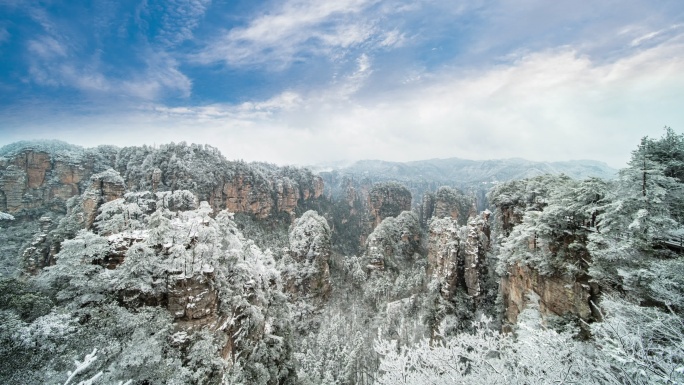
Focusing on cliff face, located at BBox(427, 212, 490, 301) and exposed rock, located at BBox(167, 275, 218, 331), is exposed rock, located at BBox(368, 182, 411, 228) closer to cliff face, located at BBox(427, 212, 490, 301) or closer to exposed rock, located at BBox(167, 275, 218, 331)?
cliff face, located at BBox(427, 212, 490, 301)

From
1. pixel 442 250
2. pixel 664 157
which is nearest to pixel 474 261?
pixel 442 250

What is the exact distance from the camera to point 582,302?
1745cm

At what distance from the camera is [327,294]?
189 feet

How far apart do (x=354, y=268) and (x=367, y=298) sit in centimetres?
773

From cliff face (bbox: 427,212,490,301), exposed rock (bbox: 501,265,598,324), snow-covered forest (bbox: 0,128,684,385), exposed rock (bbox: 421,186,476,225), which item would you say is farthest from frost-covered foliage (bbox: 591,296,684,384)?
exposed rock (bbox: 421,186,476,225)

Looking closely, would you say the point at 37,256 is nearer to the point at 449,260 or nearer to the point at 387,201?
the point at 449,260

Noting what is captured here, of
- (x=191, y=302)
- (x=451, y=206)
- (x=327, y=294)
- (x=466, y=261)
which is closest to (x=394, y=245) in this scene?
(x=327, y=294)

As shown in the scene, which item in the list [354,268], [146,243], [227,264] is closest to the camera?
[146,243]

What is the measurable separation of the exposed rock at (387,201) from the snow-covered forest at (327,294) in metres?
42.8

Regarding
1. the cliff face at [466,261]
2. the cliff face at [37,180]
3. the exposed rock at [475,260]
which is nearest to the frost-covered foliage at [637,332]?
the exposed rock at [475,260]

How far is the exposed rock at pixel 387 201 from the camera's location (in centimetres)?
9862

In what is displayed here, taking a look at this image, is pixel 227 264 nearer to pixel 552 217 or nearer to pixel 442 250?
pixel 552 217

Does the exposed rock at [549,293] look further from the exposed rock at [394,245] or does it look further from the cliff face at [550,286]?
the exposed rock at [394,245]

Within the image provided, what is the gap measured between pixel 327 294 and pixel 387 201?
51.2 m
